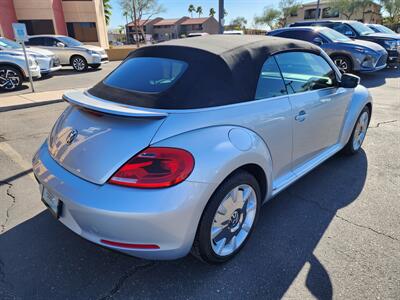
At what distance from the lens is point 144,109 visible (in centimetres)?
203

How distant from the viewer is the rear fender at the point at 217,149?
6.00ft

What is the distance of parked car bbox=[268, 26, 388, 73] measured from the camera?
392 inches

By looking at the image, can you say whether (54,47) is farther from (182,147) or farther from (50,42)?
(182,147)

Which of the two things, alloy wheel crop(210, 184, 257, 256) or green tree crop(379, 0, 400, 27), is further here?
green tree crop(379, 0, 400, 27)

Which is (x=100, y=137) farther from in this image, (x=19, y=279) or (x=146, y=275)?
(x=19, y=279)

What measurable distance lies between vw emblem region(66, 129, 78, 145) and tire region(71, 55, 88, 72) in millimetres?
13776

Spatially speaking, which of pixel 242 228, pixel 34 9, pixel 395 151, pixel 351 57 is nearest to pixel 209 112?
pixel 242 228

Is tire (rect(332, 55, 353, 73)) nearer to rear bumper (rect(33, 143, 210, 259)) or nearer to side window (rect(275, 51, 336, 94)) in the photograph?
side window (rect(275, 51, 336, 94))

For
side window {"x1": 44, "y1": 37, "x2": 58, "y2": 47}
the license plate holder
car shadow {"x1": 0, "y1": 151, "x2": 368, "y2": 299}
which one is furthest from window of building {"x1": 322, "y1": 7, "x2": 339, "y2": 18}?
the license plate holder

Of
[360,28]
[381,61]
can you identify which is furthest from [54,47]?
[360,28]

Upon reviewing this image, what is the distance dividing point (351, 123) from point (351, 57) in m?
7.65

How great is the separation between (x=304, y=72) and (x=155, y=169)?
84.3 inches

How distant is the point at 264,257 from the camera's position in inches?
92.7

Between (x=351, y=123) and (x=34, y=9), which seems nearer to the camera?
(x=351, y=123)
